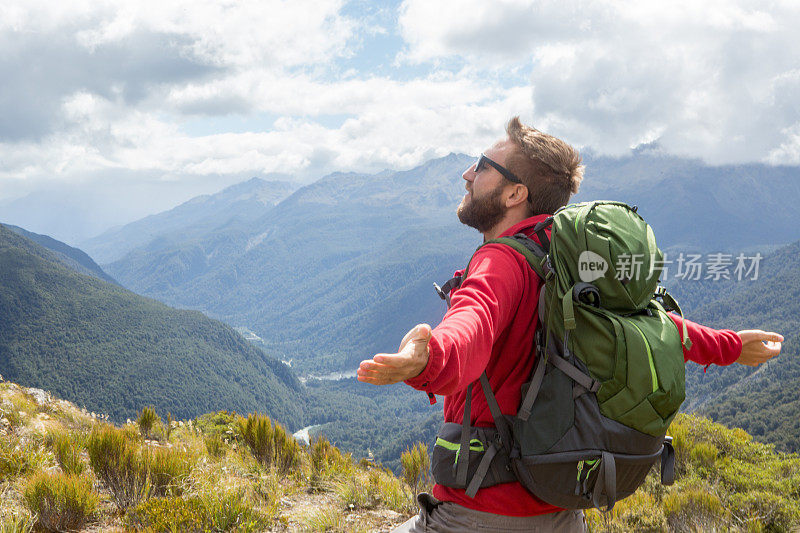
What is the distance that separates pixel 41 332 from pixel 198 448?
16319cm

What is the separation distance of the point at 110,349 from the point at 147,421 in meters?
154

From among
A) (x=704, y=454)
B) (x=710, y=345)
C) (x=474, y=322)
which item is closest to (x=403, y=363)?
(x=474, y=322)

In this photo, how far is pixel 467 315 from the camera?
1357 mm

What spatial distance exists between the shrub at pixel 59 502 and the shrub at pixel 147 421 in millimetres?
3214

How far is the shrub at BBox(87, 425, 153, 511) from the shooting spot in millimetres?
3838

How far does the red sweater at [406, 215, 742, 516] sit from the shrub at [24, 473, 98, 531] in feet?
10.1

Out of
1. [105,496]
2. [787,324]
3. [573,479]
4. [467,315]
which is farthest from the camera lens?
[787,324]

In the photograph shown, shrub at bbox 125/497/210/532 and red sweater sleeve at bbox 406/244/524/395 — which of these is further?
shrub at bbox 125/497/210/532

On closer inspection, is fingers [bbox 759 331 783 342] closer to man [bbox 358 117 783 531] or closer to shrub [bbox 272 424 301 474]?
man [bbox 358 117 783 531]

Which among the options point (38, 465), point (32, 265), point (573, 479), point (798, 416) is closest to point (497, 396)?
point (573, 479)

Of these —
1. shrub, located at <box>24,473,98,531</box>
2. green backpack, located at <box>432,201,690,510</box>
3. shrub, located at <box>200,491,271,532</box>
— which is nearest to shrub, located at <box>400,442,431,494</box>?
Result: shrub, located at <box>200,491,271,532</box>

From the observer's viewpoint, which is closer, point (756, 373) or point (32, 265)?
point (756, 373)

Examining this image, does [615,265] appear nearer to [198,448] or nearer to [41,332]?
[198,448]

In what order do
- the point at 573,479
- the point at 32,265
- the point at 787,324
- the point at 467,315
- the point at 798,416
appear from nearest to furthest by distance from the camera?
the point at 467,315 → the point at 573,479 → the point at 798,416 → the point at 32,265 → the point at 787,324
